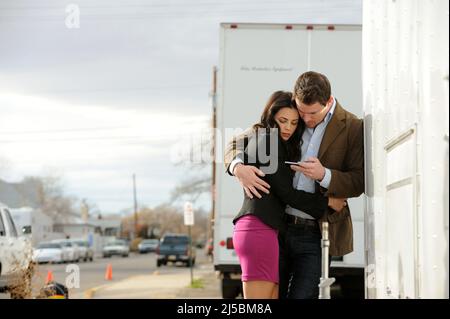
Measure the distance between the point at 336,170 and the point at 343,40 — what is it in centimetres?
640

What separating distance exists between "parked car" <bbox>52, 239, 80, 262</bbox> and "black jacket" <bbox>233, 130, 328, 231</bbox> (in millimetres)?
37103

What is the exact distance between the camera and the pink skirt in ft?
12.5

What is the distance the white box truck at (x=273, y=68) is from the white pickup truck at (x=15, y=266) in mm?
2533

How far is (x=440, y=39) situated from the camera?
2.56 meters

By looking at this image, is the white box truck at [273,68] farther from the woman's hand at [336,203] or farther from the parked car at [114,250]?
the parked car at [114,250]

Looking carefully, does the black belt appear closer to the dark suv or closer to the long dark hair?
the long dark hair

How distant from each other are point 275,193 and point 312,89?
1.74ft

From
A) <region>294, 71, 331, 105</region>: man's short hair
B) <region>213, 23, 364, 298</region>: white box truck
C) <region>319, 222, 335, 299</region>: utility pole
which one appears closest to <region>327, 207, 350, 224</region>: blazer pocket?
<region>319, 222, 335, 299</region>: utility pole

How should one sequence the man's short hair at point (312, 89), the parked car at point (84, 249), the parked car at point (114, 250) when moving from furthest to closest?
the parked car at point (114, 250)
the parked car at point (84, 249)
the man's short hair at point (312, 89)

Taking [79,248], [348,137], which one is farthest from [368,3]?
[79,248]

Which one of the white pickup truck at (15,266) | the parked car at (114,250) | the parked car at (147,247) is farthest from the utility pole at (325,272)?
the parked car at (147,247)

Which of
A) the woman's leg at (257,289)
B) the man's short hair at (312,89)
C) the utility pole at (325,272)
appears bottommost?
the woman's leg at (257,289)

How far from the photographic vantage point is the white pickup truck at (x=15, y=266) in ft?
32.3

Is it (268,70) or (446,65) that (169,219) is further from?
(446,65)
